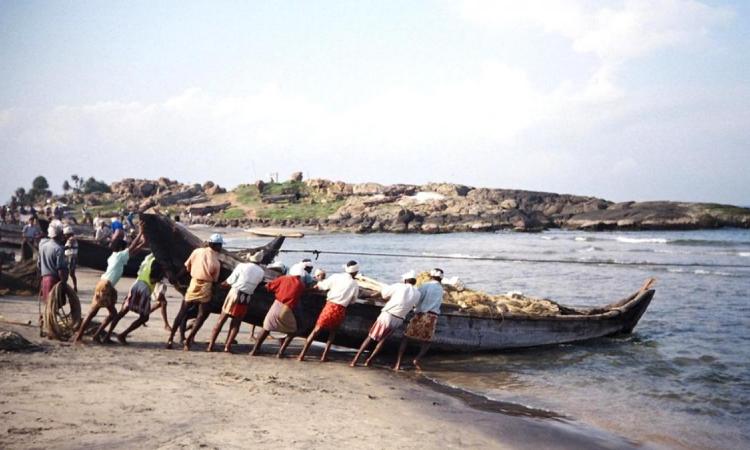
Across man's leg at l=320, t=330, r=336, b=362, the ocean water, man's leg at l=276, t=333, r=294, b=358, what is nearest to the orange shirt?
man's leg at l=276, t=333, r=294, b=358

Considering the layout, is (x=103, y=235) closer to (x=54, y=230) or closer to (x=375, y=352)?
(x=54, y=230)

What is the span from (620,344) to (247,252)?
1008 cm

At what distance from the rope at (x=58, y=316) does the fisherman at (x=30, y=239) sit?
8370 millimetres

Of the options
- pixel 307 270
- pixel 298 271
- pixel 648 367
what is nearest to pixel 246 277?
pixel 298 271

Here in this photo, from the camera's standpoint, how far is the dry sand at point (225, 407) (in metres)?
5.62

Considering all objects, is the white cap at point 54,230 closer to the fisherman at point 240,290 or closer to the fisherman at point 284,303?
the fisherman at point 240,290

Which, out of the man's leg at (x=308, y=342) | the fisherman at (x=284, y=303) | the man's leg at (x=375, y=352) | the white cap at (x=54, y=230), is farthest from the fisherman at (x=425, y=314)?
the white cap at (x=54, y=230)

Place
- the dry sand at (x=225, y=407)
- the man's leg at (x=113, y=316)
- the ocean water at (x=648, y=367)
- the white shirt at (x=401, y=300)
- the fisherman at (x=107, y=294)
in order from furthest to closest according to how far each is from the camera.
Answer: the white shirt at (x=401, y=300)
the man's leg at (x=113, y=316)
the fisherman at (x=107, y=294)
the ocean water at (x=648, y=367)
the dry sand at (x=225, y=407)

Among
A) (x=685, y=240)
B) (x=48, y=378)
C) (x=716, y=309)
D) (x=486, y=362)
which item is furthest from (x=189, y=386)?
(x=685, y=240)

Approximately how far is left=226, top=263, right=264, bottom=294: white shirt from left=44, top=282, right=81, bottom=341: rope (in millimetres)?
2455

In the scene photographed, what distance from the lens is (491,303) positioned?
40.8 ft

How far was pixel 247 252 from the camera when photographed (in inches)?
682

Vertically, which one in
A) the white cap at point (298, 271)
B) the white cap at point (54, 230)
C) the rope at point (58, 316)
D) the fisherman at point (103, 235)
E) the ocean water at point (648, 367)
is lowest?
the ocean water at point (648, 367)

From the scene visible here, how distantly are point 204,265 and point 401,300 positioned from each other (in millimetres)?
3241
